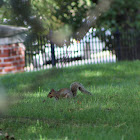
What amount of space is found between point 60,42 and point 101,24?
1394 cm

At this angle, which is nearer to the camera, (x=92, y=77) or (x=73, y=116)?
(x=73, y=116)

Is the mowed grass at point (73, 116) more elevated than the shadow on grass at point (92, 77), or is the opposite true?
the shadow on grass at point (92, 77)

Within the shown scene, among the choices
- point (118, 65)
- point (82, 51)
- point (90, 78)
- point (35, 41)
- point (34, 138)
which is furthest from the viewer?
point (82, 51)

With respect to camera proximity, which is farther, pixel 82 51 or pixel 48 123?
pixel 82 51

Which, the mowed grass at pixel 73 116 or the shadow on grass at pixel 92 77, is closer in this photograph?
the mowed grass at pixel 73 116

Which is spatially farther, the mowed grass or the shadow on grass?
the shadow on grass

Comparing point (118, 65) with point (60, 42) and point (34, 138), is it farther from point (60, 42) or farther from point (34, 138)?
point (60, 42)

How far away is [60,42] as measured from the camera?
1839mm

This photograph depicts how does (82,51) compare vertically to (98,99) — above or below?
above

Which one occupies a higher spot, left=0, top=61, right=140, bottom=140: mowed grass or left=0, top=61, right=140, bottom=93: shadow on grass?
left=0, top=61, right=140, bottom=93: shadow on grass

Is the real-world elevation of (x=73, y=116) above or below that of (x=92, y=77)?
below

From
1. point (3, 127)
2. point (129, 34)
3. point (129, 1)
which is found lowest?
point (3, 127)

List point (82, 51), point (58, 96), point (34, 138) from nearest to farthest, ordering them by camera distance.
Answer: point (34, 138) < point (58, 96) < point (82, 51)

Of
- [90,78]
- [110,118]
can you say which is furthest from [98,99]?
[90,78]
